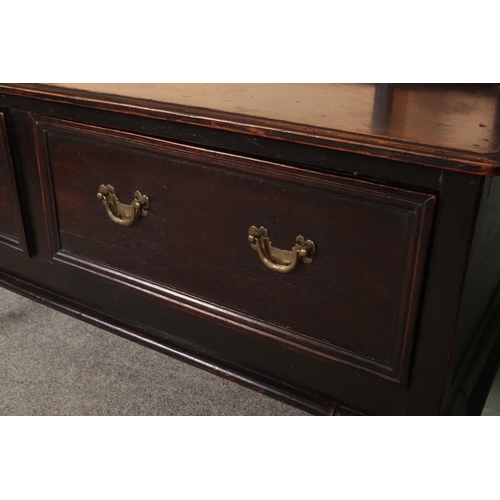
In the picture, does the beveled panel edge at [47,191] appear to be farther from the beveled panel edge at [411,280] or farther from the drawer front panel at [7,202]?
the beveled panel edge at [411,280]

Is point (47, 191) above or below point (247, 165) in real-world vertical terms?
below

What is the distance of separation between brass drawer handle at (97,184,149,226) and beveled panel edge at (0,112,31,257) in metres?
0.21

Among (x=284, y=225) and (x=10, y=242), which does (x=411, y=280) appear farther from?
(x=10, y=242)

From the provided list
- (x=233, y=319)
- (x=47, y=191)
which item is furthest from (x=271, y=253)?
(x=47, y=191)

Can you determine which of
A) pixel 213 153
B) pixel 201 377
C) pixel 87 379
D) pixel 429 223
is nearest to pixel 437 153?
pixel 429 223

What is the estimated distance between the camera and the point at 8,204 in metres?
1.12

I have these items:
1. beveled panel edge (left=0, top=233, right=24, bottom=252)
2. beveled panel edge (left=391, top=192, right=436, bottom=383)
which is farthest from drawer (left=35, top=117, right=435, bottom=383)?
beveled panel edge (left=0, top=233, right=24, bottom=252)

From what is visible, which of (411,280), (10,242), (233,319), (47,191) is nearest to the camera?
(411,280)

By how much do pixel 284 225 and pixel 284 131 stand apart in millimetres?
126

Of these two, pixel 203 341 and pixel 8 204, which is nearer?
pixel 203 341

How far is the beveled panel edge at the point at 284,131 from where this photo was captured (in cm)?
64

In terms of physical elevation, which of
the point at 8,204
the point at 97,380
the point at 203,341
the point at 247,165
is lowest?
the point at 97,380

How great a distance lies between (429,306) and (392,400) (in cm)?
16

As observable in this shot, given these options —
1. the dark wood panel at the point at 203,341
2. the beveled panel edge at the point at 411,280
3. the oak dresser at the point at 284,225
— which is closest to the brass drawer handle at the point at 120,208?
the oak dresser at the point at 284,225
